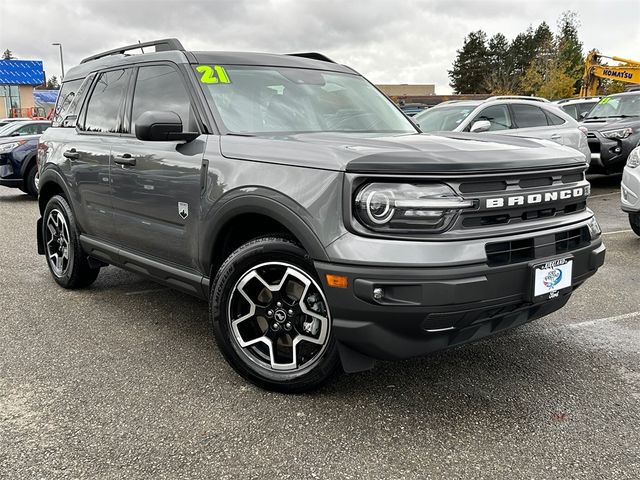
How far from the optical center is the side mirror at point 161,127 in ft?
10.8

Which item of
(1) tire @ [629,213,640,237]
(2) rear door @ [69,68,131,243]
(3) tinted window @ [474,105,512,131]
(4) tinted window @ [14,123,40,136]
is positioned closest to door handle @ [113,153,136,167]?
(2) rear door @ [69,68,131,243]

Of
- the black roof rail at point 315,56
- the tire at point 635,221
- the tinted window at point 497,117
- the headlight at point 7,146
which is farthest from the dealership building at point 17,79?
the tire at point 635,221

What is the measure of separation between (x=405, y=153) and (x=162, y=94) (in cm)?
198

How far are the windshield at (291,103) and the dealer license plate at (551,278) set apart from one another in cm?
152

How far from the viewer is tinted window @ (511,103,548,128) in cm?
927

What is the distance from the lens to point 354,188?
258 cm

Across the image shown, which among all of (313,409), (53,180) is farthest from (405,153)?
(53,180)

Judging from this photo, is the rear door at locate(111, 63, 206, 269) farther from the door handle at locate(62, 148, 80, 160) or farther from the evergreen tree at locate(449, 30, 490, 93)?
the evergreen tree at locate(449, 30, 490, 93)

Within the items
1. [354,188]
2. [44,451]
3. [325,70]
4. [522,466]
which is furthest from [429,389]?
→ [325,70]

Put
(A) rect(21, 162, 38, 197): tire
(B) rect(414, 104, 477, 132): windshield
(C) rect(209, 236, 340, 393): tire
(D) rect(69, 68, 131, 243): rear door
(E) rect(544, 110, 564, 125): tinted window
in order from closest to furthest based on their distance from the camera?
(C) rect(209, 236, 340, 393): tire
(D) rect(69, 68, 131, 243): rear door
(B) rect(414, 104, 477, 132): windshield
(E) rect(544, 110, 564, 125): tinted window
(A) rect(21, 162, 38, 197): tire

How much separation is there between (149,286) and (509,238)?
3.51 meters

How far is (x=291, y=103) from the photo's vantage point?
378 cm

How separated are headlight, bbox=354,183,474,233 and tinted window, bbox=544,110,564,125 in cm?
784

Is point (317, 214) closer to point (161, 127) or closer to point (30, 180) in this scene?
point (161, 127)
